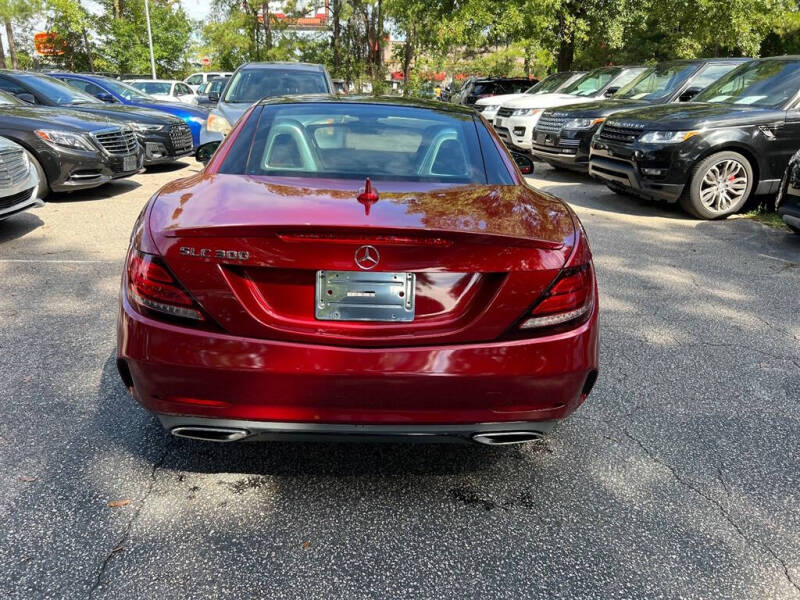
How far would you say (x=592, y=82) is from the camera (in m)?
14.1

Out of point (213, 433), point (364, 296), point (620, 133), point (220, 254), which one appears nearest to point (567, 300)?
point (364, 296)

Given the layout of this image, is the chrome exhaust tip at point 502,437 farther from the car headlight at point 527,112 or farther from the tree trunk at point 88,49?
the tree trunk at point 88,49

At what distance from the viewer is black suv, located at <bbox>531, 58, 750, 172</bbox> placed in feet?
34.8

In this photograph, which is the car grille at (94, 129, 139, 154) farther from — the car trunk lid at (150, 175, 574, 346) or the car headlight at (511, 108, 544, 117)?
the car headlight at (511, 108, 544, 117)

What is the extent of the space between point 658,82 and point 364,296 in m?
11.2

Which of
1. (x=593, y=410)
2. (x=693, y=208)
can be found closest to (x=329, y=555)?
(x=593, y=410)

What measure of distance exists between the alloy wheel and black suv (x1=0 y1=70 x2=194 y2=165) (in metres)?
8.11

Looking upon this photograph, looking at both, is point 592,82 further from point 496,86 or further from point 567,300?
point 567,300

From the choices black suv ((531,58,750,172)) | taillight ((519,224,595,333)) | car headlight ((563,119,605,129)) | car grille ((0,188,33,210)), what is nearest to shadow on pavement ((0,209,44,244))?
car grille ((0,188,33,210))

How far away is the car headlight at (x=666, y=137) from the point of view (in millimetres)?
7645

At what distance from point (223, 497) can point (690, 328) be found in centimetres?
338

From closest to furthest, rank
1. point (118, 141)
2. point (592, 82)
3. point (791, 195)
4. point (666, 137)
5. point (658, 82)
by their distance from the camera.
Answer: point (791, 195) → point (666, 137) → point (118, 141) → point (658, 82) → point (592, 82)

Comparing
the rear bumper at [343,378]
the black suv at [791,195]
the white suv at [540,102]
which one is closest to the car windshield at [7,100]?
the rear bumper at [343,378]

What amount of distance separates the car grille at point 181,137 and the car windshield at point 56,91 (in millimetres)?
1280
